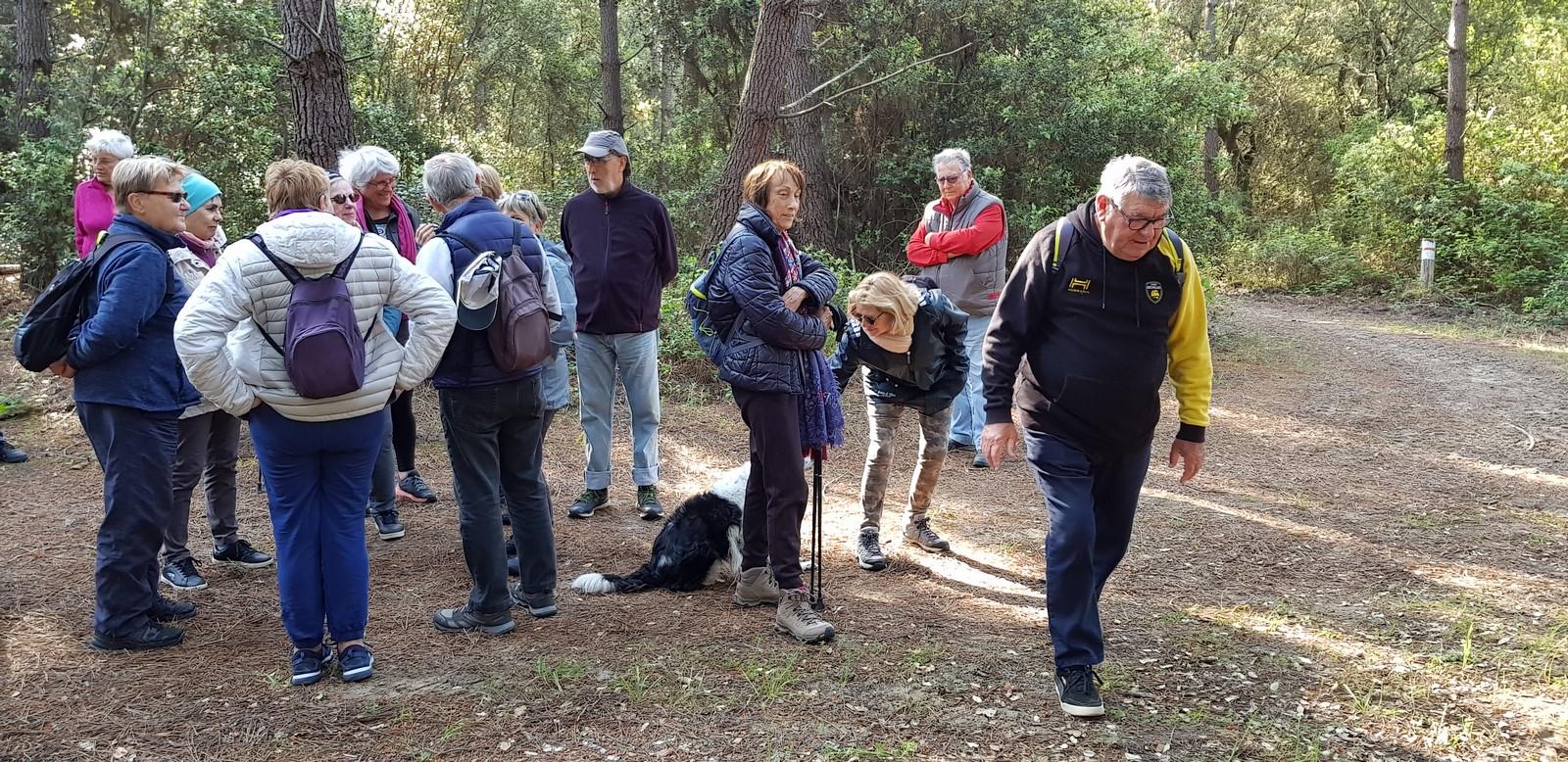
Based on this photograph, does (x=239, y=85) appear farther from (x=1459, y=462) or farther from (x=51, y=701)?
(x=1459, y=462)

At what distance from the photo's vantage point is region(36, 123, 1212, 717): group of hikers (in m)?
3.47

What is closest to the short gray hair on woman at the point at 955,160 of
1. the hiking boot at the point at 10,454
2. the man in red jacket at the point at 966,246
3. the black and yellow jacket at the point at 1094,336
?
the man in red jacket at the point at 966,246

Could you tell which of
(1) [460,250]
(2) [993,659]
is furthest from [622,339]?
(2) [993,659]

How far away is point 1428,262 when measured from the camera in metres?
16.1

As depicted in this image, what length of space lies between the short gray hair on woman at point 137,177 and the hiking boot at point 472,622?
77.5 inches

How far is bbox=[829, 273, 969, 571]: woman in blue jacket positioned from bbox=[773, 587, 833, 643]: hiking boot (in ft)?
2.96

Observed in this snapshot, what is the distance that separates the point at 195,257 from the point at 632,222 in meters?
2.26

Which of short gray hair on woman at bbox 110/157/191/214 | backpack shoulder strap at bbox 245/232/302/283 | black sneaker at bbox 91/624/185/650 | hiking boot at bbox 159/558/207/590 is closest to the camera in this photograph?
backpack shoulder strap at bbox 245/232/302/283

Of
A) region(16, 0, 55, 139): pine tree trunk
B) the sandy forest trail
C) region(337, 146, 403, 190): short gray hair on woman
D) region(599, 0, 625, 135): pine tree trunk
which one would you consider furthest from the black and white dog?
region(599, 0, 625, 135): pine tree trunk

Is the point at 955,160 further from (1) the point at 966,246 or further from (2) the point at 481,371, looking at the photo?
(2) the point at 481,371

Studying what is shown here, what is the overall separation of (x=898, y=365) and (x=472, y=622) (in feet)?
7.23

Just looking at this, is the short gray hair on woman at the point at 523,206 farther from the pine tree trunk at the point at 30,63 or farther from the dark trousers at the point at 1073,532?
the pine tree trunk at the point at 30,63

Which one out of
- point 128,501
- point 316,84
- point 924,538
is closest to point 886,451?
point 924,538

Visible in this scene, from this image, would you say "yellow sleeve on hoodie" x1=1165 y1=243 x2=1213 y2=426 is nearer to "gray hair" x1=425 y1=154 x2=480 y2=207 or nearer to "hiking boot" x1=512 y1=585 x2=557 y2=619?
"hiking boot" x1=512 y1=585 x2=557 y2=619
